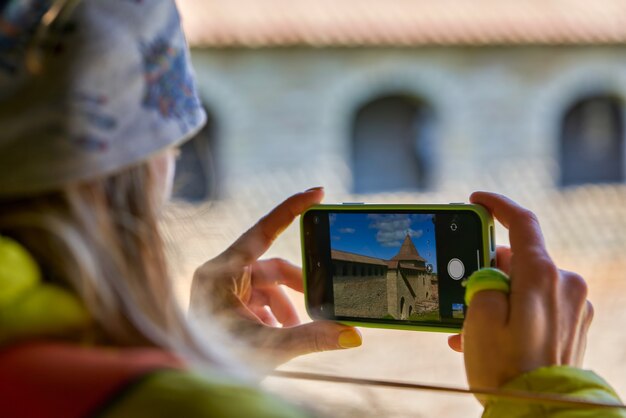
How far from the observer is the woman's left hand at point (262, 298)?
711mm

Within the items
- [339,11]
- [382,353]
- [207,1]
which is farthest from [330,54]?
[382,353]

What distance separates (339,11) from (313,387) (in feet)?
22.6

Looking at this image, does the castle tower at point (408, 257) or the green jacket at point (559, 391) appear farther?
the castle tower at point (408, 257)

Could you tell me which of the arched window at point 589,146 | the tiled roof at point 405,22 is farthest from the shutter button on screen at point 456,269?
the arched window at point 589,146

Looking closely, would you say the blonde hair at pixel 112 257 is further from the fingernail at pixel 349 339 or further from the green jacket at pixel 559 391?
the fingernail at pixel 349 339

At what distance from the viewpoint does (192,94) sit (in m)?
0.52

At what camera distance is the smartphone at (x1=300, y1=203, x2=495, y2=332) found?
2.37 feet

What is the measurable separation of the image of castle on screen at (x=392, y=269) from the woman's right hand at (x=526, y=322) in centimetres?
18

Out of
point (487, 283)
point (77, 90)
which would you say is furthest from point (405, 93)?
point (77, 90)

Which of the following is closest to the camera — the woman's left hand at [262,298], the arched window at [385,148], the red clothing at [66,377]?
the red clothing at [66,377]

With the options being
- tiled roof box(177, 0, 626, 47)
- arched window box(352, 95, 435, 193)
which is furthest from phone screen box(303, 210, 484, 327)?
arched window box(352, 95, 435, 193)

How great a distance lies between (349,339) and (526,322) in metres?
0.26

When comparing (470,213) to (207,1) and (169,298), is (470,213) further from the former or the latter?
(207,1)

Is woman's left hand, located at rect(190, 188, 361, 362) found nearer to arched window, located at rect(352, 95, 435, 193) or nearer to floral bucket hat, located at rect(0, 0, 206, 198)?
floral bucket hat, located at rect(0, 0, 206, 198)
